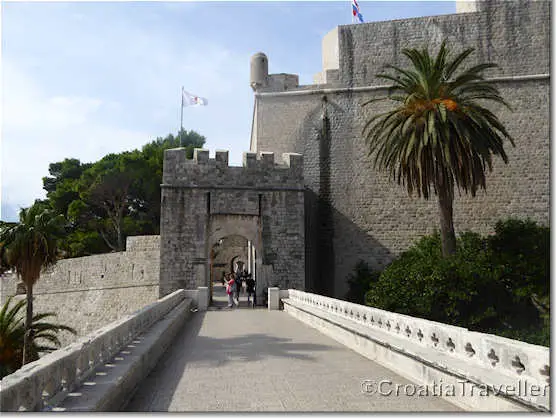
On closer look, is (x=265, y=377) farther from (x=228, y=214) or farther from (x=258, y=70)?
(x=258, y=70)

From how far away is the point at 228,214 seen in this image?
17.2 meters

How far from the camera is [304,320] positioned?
465 inches

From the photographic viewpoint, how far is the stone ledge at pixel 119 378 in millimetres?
3833

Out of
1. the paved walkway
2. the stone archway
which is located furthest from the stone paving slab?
the stone archway

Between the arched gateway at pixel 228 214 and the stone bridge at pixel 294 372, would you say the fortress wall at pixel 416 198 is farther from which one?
the stone bridge at pixel 294 372

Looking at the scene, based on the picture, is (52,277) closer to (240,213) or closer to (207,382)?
(240,213)

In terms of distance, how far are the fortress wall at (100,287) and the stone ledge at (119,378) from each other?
12734 mm

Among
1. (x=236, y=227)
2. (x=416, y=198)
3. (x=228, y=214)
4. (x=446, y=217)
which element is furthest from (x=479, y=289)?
(x=228, y=214)

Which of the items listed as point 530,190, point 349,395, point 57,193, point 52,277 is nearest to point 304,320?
point 349,395

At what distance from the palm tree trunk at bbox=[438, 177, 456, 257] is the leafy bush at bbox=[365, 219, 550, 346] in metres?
0.33

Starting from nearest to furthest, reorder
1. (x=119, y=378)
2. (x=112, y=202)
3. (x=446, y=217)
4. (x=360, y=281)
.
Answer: (x=119, y=378)
(x=446, y=217)
(x=360, y=281)
(x=112, y=202)

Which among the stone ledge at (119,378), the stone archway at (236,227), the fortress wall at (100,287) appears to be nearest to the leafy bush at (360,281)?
the stone archway at (236,227)

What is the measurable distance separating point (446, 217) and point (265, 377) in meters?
11.1

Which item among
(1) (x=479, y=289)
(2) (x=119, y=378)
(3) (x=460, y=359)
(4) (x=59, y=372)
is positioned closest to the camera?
(4) (x=59, y=372)
